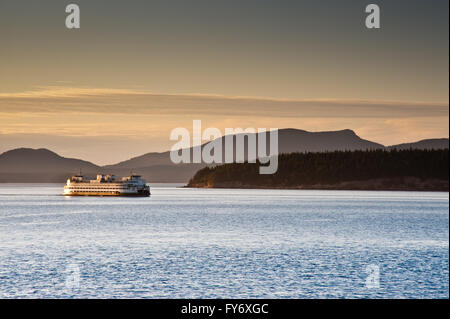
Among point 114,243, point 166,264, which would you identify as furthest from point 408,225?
point 166,264

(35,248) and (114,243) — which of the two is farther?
(114,243)

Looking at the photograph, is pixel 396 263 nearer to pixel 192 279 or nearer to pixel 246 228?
pixel 192 279

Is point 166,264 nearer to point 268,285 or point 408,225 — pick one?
point 268,285

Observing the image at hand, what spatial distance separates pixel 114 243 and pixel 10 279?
1124 inches

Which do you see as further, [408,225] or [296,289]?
[408,225]

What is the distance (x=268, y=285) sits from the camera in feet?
149

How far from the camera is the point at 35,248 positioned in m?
68.3

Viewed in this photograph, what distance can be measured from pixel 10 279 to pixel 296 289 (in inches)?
864

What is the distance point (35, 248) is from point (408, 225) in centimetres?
6852

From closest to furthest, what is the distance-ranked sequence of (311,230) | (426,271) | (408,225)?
(426,271), (311,230), (408,225)
